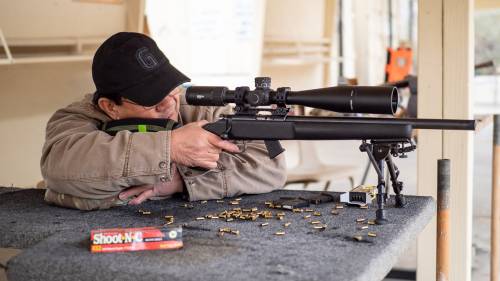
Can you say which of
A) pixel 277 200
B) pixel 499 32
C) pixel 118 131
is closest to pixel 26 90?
pixel 118 131

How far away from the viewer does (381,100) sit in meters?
1.29

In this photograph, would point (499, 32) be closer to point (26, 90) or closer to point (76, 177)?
point (26, 90)

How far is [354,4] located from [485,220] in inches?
218

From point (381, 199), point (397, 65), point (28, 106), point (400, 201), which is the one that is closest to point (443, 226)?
point (400, 201)

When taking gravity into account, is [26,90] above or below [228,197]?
above

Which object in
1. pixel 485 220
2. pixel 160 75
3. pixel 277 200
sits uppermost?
pixel 160 75

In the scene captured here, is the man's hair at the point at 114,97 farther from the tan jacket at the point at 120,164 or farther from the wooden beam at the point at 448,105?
the wooden beam at the point at 448,105

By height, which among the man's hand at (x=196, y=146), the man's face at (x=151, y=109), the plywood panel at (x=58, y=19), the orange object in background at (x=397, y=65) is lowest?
the man's hand at (x=196, y=146)

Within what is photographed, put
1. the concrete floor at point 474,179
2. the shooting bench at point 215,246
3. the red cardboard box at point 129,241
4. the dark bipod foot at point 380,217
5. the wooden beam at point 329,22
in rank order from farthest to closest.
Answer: the wooden beam at point 329,22, the concrete floor at point 474,179, the dark bipod foot at point 380,217, the red cardboard box at point 129,241, the shooting bench at point 215,246

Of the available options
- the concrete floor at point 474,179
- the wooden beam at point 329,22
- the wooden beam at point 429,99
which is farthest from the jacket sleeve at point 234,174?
the wooden beam at point 329,22

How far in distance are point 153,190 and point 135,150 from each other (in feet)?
0.69

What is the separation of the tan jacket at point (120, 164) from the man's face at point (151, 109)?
0.26 ft

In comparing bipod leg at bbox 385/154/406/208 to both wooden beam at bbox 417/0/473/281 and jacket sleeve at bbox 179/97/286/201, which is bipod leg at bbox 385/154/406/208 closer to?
jacket sleeve at bbox 179/97/286/201

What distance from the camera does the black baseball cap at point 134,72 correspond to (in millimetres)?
1594
